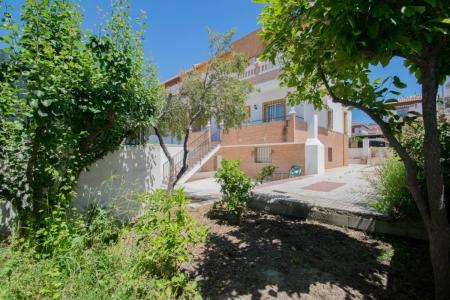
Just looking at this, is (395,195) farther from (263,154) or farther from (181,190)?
(263,154)

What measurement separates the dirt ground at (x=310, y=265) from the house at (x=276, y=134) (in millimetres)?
9460

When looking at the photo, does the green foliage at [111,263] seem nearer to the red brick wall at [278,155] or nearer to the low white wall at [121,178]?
the low white wall at [121,178]

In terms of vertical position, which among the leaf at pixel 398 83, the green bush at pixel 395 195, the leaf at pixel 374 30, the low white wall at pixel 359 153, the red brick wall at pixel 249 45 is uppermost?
the red brick wall at pixel 249 45

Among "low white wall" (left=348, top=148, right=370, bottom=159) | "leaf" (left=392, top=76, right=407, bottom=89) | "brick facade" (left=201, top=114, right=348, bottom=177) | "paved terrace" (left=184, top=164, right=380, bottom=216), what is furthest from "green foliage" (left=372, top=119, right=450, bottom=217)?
"low white wall" (left=348, top=148, right=370, bottom=159)

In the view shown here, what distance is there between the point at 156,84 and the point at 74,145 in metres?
2.95

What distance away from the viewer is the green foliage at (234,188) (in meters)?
5.19

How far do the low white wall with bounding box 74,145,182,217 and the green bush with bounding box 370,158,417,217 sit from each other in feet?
16.3

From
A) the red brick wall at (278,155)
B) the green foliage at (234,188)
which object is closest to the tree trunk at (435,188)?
the green foliage at (234,188)

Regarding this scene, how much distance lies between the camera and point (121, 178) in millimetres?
5543

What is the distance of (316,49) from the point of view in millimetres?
2852

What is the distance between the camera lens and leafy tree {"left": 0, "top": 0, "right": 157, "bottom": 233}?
300 centimetres

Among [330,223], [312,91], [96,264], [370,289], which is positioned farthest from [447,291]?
[96,264]

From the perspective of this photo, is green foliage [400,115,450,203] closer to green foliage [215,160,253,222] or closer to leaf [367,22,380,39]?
leaf [367,22,380,39]

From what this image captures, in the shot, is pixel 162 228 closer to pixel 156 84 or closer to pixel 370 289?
pixel 370 289
